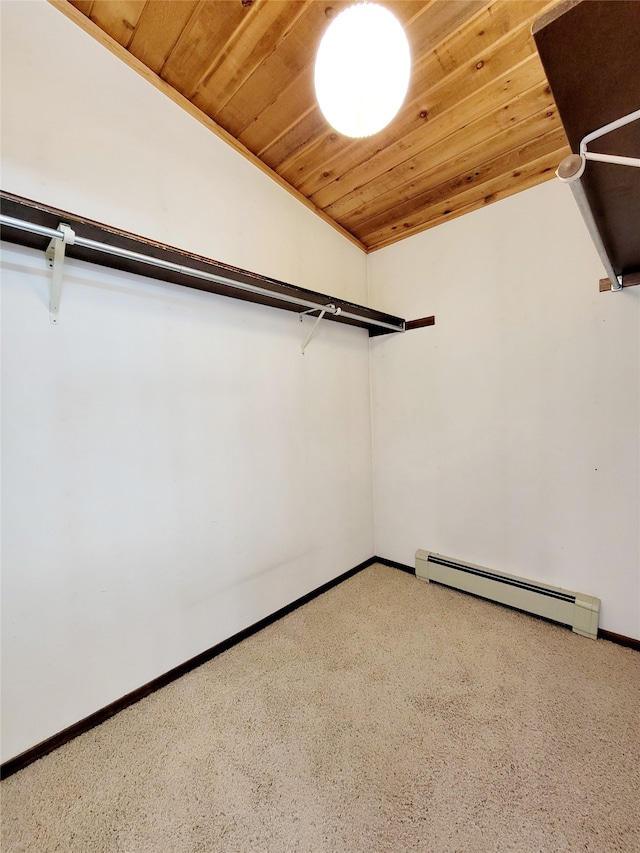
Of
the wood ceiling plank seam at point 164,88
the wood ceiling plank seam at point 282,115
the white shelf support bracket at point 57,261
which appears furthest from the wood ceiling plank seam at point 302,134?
the white shelf support bracket at point 57,261

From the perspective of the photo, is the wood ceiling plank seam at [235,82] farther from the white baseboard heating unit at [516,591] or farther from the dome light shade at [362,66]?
the white baseboard heating unit at [516,591]

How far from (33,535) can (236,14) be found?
2225 mm

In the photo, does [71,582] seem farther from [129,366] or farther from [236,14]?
[236,14]

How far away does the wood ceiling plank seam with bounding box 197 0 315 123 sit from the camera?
1.36m

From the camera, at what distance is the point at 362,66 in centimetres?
105

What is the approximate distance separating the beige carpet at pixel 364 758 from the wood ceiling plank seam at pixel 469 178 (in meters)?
2.69

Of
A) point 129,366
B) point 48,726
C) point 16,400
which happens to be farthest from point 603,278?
point 48,726

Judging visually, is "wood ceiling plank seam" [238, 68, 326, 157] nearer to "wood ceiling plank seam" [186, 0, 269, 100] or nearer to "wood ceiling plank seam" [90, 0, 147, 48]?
"wood ceiling plank seam" [186, 0, 269, 100]

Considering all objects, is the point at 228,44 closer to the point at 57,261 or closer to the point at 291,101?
the point at 291,101

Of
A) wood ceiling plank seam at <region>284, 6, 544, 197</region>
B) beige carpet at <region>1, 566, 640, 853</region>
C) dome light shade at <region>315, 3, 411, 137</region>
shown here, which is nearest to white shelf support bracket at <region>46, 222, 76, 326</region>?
dome light shade at <region>315, 3, 411, 137</region>

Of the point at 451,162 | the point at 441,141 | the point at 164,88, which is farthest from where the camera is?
the point at 451,162

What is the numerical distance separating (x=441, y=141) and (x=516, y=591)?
2.68m

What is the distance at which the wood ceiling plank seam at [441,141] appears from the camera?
5.41 feet

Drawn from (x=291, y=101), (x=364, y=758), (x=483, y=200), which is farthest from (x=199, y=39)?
(x=364, y=758)
